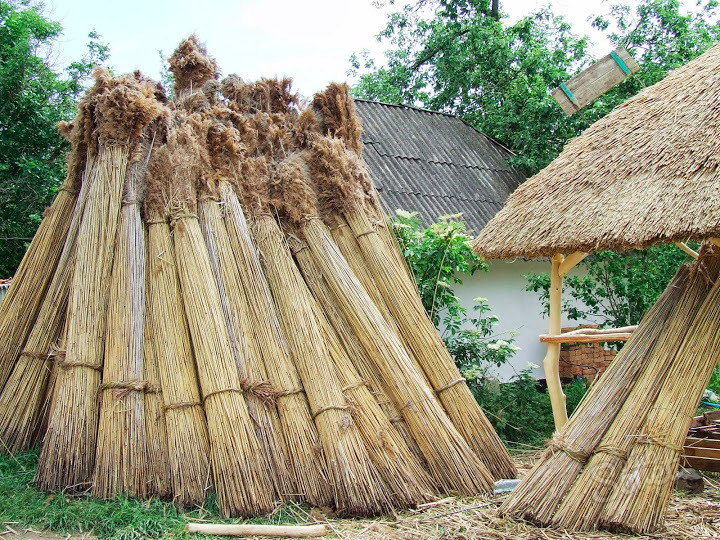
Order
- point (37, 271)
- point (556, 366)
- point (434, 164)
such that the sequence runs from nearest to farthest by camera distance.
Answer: point (37, 271) → point (556, 366) → point (434, 164)

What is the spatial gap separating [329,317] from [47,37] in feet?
28.3

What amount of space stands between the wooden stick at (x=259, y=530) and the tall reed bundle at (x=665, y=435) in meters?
1.45

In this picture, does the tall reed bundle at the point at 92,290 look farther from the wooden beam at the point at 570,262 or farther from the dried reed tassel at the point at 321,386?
the wooden beam at the point at 570,262

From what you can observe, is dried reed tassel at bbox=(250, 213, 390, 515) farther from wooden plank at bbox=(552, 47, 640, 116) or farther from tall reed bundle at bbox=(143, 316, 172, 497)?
wooden plank at bbox=(552, 47, 640, 116)

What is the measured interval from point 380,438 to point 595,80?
4389mm

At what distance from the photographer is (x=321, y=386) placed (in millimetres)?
4027

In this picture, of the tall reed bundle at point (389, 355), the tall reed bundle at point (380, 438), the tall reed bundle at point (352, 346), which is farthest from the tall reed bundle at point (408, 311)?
the tall reed bundle at point (380, 438)

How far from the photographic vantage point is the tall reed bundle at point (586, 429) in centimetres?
358

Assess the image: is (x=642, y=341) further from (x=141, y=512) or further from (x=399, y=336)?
(x=141, y=512)

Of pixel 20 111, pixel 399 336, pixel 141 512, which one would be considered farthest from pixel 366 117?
pixel 141 512

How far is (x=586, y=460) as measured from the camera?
3621mm

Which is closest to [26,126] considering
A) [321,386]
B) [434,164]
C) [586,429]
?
[434,164]

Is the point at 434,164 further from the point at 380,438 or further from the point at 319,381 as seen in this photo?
the point at 380,438

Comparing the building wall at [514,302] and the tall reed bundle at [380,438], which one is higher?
the building wall at [514,302]
